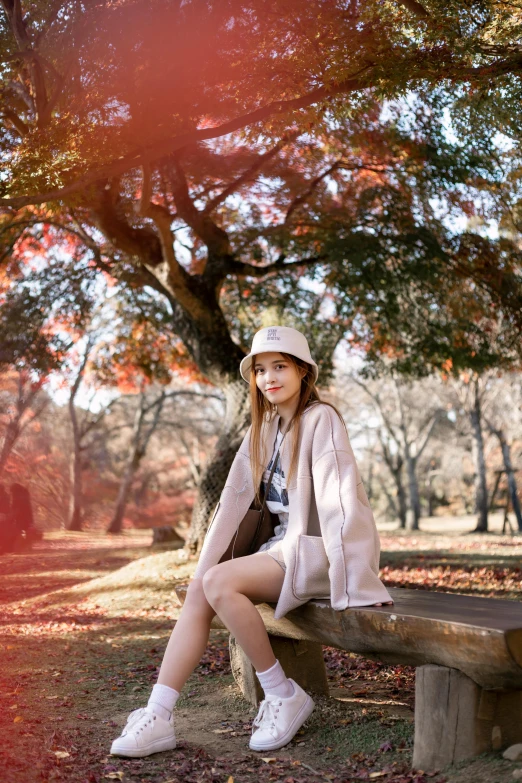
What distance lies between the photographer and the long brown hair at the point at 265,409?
12.6 ft

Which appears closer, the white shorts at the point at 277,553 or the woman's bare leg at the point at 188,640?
the woman's bare leg at the point at 188,640

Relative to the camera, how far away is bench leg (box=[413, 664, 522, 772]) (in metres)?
2.84

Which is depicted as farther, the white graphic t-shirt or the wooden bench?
the white graphic t-shirt

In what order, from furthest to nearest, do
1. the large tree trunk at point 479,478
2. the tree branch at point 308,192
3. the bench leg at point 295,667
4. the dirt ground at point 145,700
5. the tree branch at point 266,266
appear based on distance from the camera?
the large tree trunk at point 479,478 → the tree branch at point 308,192 → the tree branch at point 266,266 → the bench leg at point 295,667 → the dirt ground at point 145,700

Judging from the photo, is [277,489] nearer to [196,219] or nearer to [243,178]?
[196,219]

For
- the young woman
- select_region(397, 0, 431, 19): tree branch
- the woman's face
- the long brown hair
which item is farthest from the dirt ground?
select_region(397, 0, 431, 19): tree branch

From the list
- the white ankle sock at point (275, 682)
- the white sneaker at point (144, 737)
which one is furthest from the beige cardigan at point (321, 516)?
the white sneaker at point (144, 737)

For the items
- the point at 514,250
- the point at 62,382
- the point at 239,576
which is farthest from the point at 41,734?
the point at 62,382

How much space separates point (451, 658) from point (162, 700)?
4.31 feet

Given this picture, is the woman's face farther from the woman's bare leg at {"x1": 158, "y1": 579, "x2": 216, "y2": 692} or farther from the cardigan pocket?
the woman's bare leg at {"x1": 158, "y1": 579, "x2": 216, "y2": 692}

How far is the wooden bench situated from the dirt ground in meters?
0.10

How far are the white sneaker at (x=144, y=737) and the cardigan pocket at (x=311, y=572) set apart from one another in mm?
832

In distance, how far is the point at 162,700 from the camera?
10.7 feet

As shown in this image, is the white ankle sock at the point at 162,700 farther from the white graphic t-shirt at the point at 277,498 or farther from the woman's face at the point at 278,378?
the woman's face at the point at 278,378
